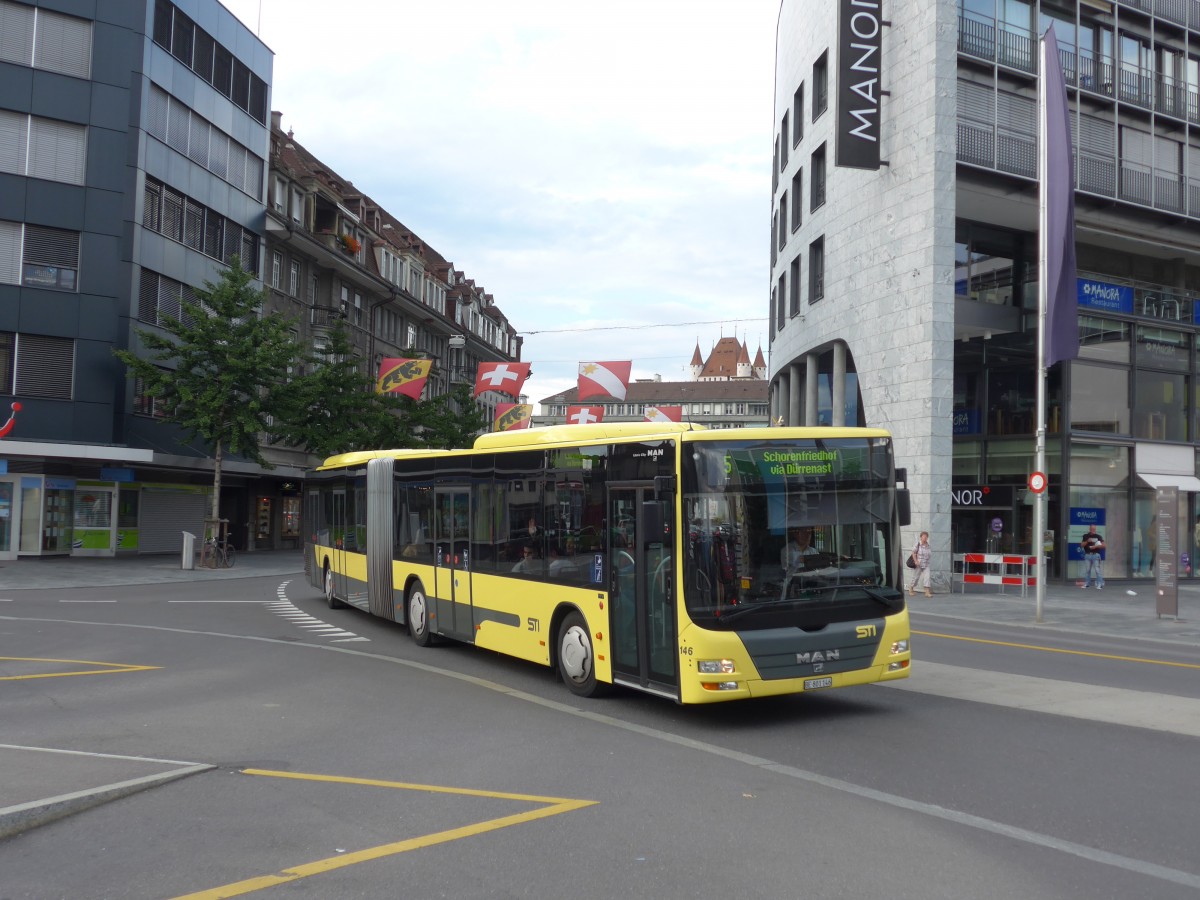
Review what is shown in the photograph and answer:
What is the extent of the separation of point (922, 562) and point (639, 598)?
1833 cm

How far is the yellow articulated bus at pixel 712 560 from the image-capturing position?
916 centimetres

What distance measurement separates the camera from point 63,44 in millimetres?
34031

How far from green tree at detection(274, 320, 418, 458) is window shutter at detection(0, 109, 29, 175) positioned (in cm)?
1028

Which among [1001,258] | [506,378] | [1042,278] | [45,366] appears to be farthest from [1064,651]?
[45,366]

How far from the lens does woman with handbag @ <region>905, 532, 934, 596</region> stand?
2642 centimetres

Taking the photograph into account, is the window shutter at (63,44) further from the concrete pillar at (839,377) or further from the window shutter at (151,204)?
the concrete pillar at (839,377)

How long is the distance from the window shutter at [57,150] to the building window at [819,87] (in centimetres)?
2319

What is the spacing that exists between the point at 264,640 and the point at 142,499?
25564 mm

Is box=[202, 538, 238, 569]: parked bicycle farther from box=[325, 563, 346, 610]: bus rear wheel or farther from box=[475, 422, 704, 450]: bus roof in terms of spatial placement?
box=[475, 422, 704, 450]: bus roof

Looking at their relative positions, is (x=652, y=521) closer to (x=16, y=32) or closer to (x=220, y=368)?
(x=220, y=368)

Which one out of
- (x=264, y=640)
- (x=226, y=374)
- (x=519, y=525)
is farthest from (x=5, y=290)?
(x=519, y=525)

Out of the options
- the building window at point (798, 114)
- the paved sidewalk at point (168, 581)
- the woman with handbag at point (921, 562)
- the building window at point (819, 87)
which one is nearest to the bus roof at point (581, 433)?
the paved sidewalk at point (168, 581)

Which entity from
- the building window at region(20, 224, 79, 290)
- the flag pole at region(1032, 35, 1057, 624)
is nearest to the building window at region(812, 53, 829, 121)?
the flag pole at region(1032, 35, 1057, 624)

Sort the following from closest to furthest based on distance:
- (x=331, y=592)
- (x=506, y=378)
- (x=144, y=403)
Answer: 1. (x=331, y=592)
2. (x=144, y=403)
3. (x=506, y=378)
